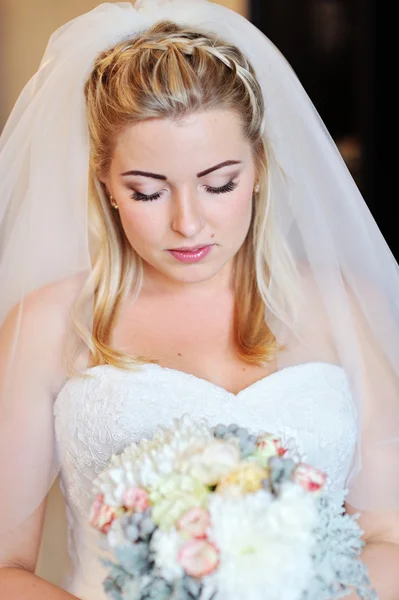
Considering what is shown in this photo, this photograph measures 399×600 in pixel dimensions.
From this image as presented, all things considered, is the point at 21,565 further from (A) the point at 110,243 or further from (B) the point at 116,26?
(B) the point at 116,26

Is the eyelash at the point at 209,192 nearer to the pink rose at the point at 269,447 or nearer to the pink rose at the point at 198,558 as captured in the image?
the pink rose at the point at 269,447

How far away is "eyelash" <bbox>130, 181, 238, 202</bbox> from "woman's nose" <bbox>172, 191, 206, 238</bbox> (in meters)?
0.03

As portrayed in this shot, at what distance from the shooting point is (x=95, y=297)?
1.90 meters

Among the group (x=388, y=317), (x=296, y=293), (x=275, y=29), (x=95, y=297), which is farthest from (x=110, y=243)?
(x=275, y=29)

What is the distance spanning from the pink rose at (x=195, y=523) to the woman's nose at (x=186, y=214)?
61cm

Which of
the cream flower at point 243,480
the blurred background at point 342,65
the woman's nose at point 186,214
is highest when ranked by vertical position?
the blurred background at point 342,65

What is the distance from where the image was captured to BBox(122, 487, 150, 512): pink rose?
1.22 metres

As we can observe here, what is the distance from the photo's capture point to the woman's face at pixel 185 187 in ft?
5.33

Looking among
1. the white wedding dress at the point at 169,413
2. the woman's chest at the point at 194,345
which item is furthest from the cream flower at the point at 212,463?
the woman's chest at the point at 194,345

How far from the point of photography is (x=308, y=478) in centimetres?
122

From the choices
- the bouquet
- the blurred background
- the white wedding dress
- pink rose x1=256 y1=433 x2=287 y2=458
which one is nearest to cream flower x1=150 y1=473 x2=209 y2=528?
the bouquet

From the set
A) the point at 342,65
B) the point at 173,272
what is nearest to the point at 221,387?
the point at 173,272

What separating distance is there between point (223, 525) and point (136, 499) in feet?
0.51

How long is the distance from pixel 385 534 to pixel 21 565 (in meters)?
0.74
